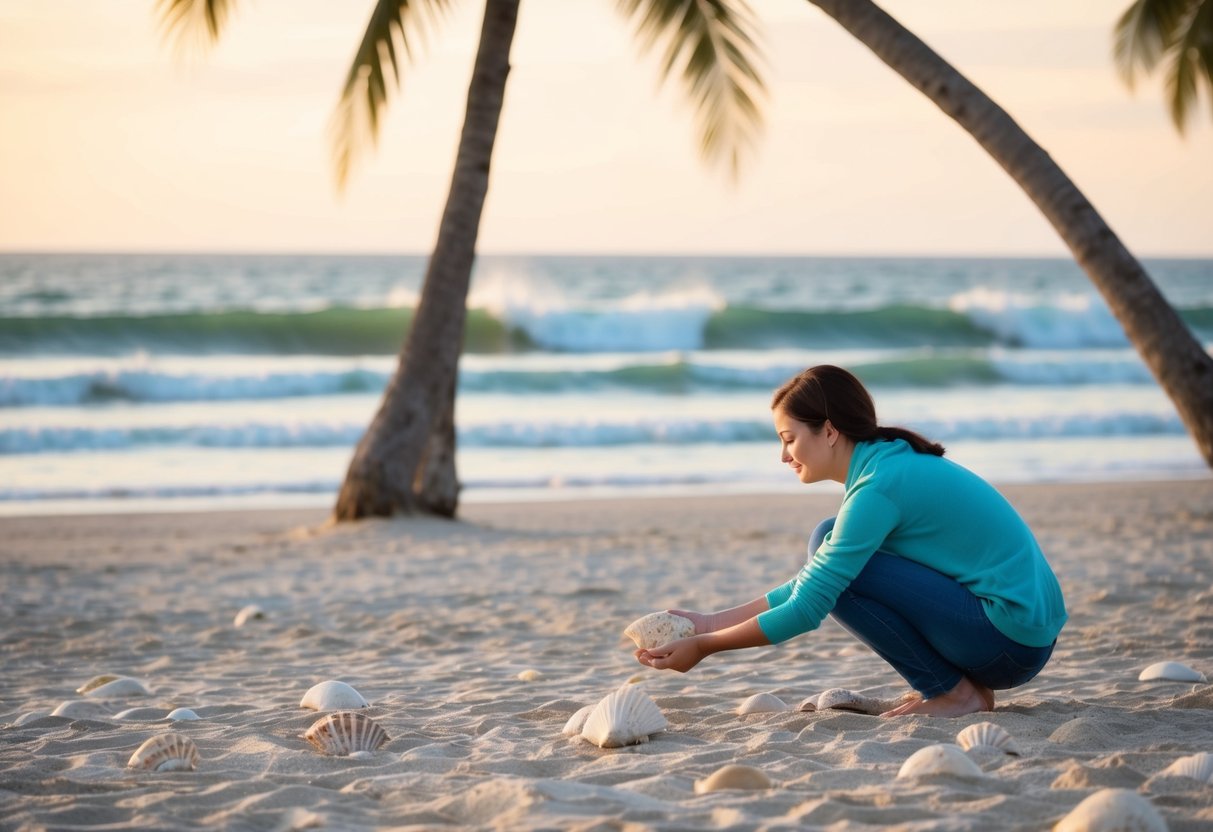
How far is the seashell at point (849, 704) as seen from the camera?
3797mm

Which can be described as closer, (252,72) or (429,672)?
(429,672)

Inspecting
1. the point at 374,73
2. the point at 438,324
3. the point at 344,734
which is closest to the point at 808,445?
the point at 344,734

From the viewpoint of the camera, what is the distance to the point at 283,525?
10.2 m

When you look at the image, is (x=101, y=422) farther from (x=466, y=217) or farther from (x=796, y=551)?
(x=796, y=551)

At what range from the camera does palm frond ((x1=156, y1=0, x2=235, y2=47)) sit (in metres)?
8.73

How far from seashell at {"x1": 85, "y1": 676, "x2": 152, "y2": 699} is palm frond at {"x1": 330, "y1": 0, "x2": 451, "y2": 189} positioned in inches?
236

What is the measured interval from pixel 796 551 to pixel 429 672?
397 centimetres

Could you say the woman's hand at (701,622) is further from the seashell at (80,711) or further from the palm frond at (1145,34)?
the palm frond at (1145,34)

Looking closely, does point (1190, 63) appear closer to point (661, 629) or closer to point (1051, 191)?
point (1051, 191)

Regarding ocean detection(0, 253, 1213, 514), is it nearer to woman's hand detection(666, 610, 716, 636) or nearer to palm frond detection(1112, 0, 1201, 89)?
palm frond detection(1112, 0, 1201, 89)

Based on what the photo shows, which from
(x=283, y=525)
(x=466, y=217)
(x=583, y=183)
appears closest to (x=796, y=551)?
(x=466, y=217)

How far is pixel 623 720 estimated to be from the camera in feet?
11.2

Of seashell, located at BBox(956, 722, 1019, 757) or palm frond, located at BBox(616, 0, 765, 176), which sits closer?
seashell, located at BBox(956, 722, 1019, 757)

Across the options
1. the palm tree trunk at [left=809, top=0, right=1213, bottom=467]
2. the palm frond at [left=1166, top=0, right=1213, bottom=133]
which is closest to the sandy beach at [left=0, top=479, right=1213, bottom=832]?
the palm tree trunk at [left=809, top=0, right=1213, bottom=467]
